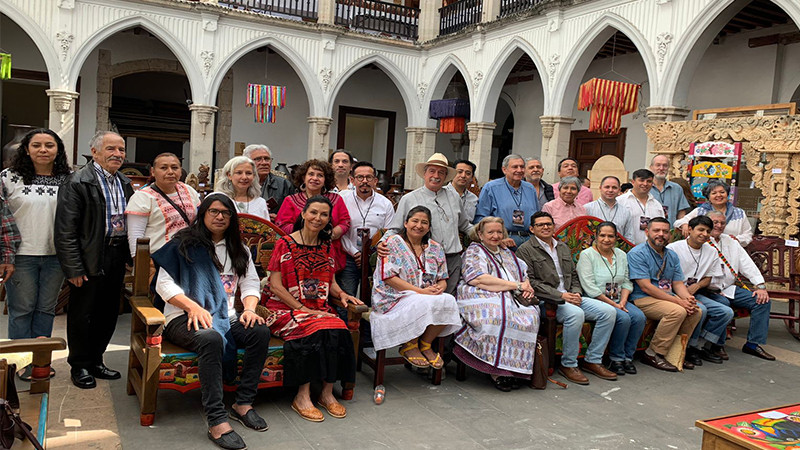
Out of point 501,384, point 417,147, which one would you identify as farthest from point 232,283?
point 417,147

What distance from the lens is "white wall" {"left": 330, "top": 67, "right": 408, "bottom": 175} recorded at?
1627 centimetres

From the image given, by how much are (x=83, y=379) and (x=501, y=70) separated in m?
10.8

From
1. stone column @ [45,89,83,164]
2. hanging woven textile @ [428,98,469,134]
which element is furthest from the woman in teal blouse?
stone column @ [45,89,83,164]

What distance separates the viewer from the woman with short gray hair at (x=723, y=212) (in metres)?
5.36

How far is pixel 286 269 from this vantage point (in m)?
3.44

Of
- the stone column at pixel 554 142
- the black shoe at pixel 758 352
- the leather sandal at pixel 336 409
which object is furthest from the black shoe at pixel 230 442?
the stone column at pixel 554 142

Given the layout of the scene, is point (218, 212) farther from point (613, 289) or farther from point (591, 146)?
point (591, 146)

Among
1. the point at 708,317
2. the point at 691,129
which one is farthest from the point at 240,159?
the point at 691,129

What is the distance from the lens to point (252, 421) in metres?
2.96

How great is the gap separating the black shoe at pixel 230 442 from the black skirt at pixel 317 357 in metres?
0.44

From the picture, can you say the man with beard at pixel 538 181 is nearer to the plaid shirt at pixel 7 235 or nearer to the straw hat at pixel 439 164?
the straw hat at pixel 439 164

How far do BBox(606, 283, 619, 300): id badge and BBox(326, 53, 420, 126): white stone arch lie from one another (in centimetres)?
1028

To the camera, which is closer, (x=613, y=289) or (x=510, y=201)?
(x=613, y=289)

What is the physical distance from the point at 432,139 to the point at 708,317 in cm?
1046
